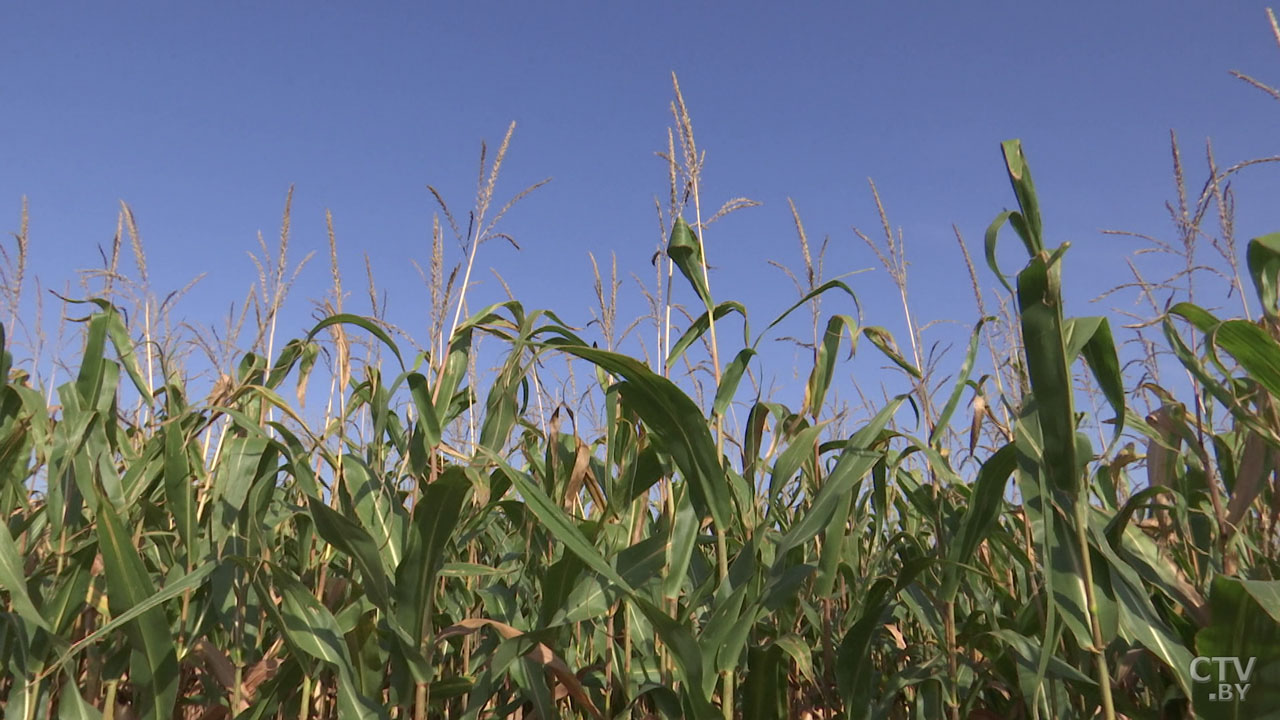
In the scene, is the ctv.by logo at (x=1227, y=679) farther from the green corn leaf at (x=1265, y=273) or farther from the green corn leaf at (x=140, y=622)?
the green corn leaf at (x=140, y=622)

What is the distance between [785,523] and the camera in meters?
2.25

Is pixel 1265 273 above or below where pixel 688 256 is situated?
below

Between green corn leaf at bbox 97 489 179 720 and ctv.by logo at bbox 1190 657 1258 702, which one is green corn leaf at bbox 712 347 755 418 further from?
green corn leaf at bbox 97 489 179 720

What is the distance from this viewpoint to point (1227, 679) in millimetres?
1259

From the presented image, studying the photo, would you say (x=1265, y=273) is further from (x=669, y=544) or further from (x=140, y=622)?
(x=140, y=622)

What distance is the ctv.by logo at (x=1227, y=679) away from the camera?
123 cm

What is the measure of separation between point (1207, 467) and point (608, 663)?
1.26 metres

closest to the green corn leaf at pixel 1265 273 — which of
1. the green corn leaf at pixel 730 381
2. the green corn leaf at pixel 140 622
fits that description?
the green corn leaf at pixel 730 381

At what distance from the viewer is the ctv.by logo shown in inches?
48.6

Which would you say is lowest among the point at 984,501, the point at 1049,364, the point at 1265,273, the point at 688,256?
the point at 984,501

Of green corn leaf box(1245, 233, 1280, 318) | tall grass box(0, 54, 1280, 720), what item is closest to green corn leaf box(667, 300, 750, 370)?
tall grass box(0, 54, 1280, 720)

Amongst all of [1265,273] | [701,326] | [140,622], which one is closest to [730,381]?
[701,326]

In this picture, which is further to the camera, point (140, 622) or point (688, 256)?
point (688, 256)

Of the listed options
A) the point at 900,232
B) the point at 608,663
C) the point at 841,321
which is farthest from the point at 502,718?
the point at 900,232
